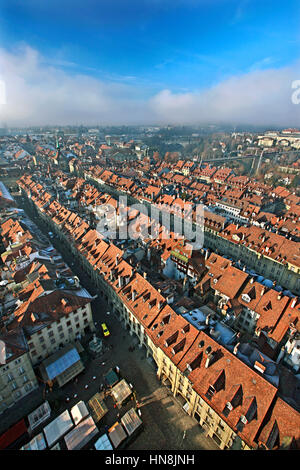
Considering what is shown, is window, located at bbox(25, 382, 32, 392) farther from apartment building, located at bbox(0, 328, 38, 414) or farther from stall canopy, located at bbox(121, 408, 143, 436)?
stall canopy, located at bbox(121, 408, 143, 436)

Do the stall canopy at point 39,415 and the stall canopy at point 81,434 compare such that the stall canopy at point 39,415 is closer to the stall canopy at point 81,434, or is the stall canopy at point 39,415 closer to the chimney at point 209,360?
the stall canopy at point 81,434

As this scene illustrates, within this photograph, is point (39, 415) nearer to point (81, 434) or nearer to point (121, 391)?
point (81, 434)

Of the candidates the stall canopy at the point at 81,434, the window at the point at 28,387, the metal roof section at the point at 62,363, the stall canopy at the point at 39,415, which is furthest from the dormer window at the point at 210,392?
the window at the point at 28,387

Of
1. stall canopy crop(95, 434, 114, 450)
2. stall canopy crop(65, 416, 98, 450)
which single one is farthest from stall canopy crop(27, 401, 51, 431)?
stall canopy crop(95, 434, 114, 450)

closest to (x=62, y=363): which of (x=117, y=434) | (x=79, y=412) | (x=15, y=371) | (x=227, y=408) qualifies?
(x=15, y=371)

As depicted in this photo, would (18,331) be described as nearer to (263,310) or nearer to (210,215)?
(263,310)

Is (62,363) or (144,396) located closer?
(144,396)
